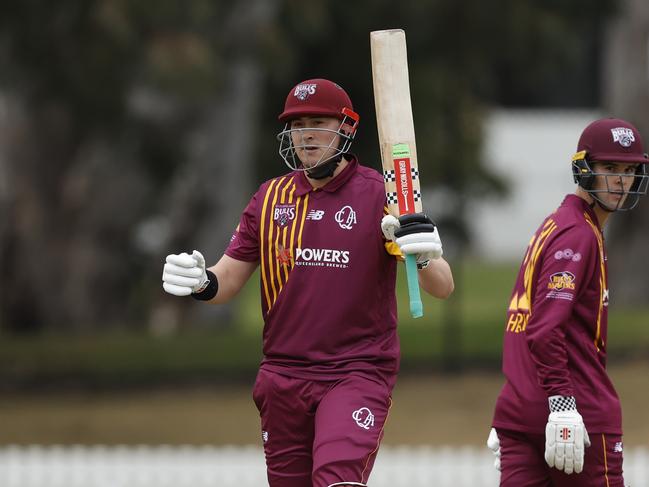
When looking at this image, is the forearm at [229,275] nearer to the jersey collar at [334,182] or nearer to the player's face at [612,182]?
the jersey collar at [334,182]

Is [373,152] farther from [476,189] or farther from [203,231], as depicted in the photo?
[476,189]

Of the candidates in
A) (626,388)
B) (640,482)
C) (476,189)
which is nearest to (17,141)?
(626,388)

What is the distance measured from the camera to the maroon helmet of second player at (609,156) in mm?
5969

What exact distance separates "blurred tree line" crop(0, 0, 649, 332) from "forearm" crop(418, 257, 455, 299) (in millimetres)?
8894

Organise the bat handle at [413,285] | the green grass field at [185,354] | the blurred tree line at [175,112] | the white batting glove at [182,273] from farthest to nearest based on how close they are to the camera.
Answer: the green grass field at [185,354] → the blurred tree line at [175,112] → the white batting glove at [182,273] → the bat handle at [413,285]

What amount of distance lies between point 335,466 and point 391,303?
2.49 ft

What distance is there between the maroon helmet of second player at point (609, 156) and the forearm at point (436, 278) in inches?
28.3

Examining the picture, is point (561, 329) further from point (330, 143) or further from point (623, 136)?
point (330, 143)

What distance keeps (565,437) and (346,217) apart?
1.22m

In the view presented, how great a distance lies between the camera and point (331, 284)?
5922 mm

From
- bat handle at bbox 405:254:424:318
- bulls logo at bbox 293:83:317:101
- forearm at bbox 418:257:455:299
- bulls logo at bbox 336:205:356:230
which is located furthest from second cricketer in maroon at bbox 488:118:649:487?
bulls logo at bbox 293:83:317:101

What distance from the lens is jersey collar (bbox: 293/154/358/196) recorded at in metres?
6.03

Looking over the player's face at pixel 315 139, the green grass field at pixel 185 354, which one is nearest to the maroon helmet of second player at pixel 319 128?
the player's face at pixel 315 139

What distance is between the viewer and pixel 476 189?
2967cm
